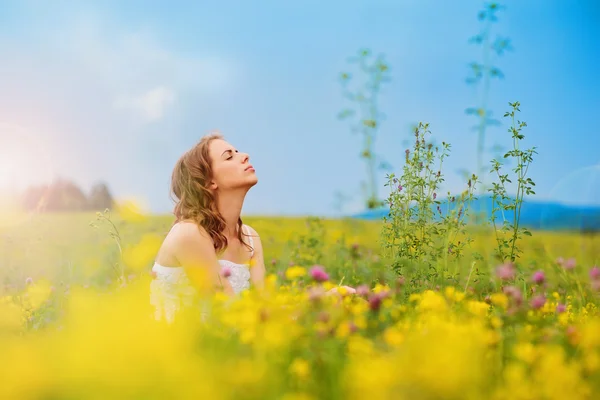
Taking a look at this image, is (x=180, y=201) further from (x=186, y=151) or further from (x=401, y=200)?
(x=401, y=200)

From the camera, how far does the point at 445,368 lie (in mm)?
1444

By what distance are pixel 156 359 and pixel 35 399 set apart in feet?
1.31

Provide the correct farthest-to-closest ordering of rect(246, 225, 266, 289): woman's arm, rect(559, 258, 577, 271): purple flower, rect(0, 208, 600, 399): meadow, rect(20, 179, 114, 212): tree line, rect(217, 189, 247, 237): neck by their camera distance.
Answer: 1. rect(20, 179, 114, 212): tree line
2. rect(217, 189, 247, 237): neck
3. rect(246, 225, 266, 289): woman's arm
4. rect(559, 258, 577, 271): purple flower
5. rect(0, 208, 600, 399): meadow

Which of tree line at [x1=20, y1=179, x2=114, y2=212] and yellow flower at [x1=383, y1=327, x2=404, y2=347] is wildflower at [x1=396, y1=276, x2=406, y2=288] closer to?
yellow flower at [x1=383, y1=327, x2=404, y2=347]

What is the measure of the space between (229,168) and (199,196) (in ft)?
1.02

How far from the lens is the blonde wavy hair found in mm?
4594

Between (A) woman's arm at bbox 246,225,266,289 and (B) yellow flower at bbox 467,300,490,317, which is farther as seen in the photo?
(A) woman's arm at bbox 246,225,266,289

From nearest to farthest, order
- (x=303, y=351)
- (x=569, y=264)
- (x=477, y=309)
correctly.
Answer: (x=303, y=351)
(x=477, y=309)
(x=569, y=264)

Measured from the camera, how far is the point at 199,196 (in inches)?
183

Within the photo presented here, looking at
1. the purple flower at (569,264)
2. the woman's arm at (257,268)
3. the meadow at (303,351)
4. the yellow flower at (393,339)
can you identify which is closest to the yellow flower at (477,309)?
the meadow at (303,351)

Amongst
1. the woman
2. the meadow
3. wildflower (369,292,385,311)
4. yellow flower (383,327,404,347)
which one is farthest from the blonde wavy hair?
yellow flower (383,327,404,347)

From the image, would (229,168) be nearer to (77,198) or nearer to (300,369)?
(300,369)

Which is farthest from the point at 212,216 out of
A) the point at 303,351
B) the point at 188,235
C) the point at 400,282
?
the point at 303,351

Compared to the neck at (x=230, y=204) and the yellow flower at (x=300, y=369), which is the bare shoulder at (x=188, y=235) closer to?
the neck at (x=230, y=204)
